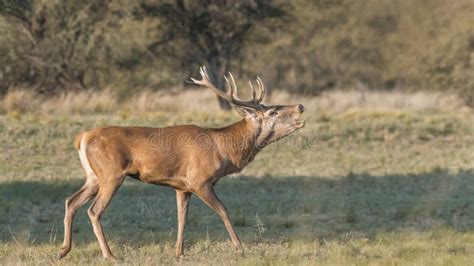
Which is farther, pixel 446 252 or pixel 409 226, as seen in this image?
pixel 409 226

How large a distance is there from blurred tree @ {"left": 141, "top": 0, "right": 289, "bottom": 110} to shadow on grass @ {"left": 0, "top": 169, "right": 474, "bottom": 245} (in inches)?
Answer: 495

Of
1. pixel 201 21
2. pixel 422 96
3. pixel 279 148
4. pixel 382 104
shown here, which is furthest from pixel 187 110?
pixel 422 96

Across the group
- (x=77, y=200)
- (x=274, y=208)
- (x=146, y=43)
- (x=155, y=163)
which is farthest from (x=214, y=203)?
(x=146, y=43)

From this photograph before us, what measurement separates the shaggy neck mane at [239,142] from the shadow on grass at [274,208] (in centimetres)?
131

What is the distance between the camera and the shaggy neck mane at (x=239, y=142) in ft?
38.0

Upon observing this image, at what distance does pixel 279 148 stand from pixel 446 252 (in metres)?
11.1

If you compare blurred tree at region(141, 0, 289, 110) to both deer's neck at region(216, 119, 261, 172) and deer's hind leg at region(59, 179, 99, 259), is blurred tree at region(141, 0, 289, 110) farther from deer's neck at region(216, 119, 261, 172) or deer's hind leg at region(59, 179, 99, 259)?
deer's hind leg at region(59, 179, 99, 259)

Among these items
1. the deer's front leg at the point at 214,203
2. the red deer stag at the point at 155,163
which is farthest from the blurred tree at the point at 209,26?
the deer's front leg at the point at 214,203

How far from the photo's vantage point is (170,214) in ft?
48.4

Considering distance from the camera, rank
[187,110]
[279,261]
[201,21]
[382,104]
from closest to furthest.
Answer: [279,261]
[187,110]
[201,21]
[382,104]

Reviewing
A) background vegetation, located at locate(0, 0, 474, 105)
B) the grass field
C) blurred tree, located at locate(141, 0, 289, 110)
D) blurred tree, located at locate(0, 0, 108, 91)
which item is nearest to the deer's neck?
the grass field

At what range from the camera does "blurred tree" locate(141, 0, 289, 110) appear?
102 feet

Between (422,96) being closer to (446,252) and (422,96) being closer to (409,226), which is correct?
(409,226)

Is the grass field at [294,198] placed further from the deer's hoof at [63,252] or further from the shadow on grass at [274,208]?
the deer's hoof at [63,252]
